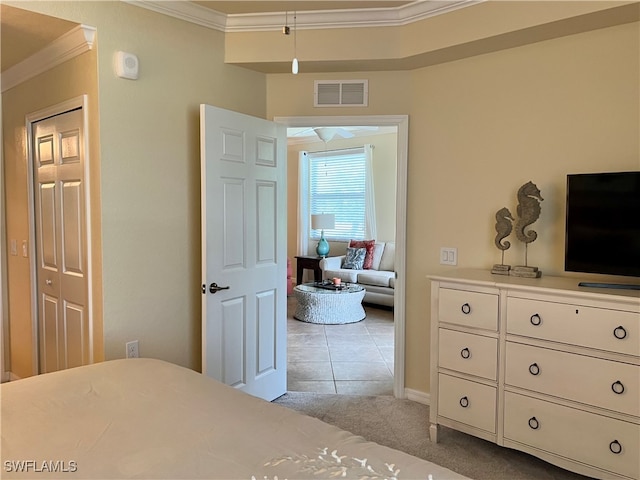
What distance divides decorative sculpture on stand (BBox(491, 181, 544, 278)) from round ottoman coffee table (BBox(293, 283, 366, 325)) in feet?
10.4

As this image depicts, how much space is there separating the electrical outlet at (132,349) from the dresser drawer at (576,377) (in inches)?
83.0

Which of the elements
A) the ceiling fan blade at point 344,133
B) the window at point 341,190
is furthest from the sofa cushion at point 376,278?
the ceiling fan blade at point 344,133

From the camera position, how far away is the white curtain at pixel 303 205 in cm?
821

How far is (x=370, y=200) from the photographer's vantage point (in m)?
7.42

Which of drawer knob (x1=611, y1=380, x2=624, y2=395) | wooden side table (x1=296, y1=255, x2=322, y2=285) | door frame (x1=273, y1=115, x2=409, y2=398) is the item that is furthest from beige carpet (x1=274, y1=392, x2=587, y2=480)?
wooden side table (x1=296, y1=255, x2=322, y2=285)

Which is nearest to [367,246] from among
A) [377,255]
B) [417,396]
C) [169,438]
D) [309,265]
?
[377,255]

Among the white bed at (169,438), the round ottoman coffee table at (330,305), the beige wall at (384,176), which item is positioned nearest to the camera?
the white bed at (169,438)

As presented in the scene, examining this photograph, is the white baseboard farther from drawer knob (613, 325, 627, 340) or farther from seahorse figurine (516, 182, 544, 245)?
drawer knob (613, 325, 627, 340)

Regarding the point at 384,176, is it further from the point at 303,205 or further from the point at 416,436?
the point at 416,436

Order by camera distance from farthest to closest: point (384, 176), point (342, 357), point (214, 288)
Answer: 1. point (384, 176)
2. point (342, 357)
3. point (214, 288)

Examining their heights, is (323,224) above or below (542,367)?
above

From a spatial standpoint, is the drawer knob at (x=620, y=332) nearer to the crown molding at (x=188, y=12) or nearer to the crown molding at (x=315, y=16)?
the crown molding at (x=315, y=16)

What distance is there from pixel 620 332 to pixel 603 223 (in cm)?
57

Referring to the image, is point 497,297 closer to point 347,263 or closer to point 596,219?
point 596,219
